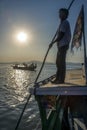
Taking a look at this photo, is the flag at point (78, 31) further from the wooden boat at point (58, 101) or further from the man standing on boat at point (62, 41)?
the wooden boat at point (58, 101)

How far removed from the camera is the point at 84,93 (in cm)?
645

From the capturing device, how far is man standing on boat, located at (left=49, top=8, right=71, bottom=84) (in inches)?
301

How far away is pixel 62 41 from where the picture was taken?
7852 mm

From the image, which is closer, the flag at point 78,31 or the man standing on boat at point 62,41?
the flag at point 78,31

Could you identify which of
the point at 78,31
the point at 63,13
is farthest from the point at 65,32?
the point at 78,31

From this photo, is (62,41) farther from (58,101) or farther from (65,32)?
(58,101)

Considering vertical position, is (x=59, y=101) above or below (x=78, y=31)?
Result: below

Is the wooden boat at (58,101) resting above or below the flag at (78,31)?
below

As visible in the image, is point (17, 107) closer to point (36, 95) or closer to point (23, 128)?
point (23, 128)

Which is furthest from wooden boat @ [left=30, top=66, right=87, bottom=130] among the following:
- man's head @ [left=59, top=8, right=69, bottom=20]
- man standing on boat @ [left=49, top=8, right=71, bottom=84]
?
man's head @ [left=59, top=8, right=69, bottom=20]

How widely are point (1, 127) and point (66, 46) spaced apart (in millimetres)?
9671

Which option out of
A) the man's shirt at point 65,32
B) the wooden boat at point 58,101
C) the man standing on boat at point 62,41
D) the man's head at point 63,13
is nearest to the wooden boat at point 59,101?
the wooden boat at point 58,101

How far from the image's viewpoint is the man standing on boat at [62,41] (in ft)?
25.1

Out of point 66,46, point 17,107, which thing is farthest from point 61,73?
point 17,107
